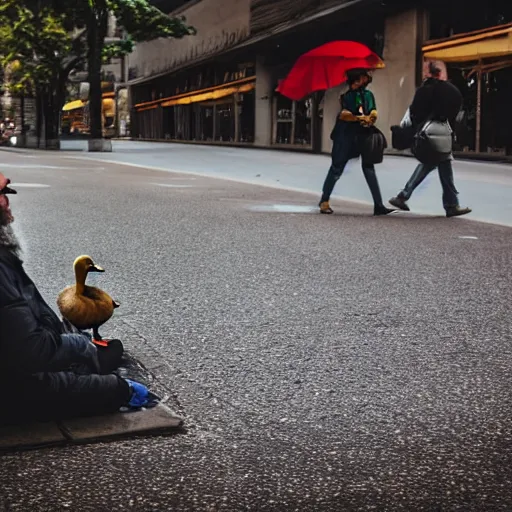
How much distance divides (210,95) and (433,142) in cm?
3961

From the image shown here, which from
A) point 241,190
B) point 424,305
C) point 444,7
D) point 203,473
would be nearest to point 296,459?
point 203,473

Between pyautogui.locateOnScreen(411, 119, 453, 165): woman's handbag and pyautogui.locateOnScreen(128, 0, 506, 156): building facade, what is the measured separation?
15003 millimetres

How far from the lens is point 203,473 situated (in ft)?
11.1

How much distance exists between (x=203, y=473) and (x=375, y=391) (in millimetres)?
1313

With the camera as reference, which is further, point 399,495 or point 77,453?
point 77,453

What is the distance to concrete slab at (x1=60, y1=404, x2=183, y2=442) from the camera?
372 centimetres

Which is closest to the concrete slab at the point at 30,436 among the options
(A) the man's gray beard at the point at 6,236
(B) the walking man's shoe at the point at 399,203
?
(A) the man's gray beard at the point at 6,236

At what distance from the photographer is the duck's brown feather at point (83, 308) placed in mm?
4023

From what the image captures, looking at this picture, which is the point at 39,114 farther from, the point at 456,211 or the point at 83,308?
the point at 83,308

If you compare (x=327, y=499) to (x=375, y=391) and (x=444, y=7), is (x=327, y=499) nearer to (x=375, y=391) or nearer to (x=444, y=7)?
(x=375, y=391)

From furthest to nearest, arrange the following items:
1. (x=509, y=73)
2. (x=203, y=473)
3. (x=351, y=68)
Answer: (x=509, y=73), (x=351, y=68), (x=203, y=473)

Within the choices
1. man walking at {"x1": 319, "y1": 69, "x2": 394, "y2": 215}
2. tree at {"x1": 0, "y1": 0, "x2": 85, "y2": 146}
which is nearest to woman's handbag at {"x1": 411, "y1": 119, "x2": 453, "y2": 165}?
man walking at {"x1": 319, "y1": 69, "x2": 394, "y2": 215}

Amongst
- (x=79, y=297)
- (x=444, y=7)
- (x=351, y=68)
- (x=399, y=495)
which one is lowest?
(x=399, y=495)

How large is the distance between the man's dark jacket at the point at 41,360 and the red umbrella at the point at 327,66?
9553mm
